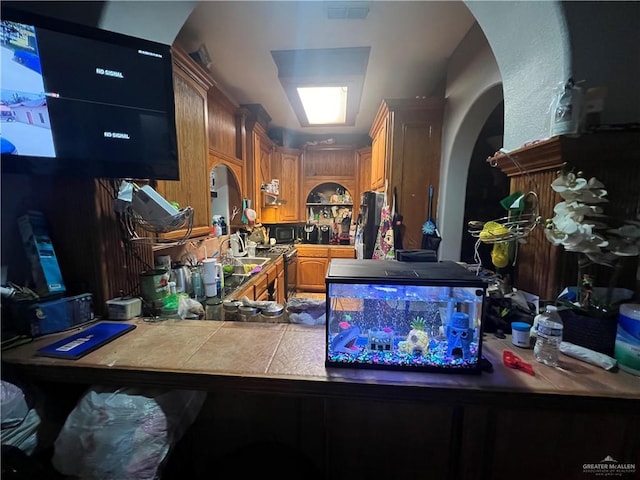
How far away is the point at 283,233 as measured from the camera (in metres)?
4.46

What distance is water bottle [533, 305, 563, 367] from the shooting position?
2.69 ft

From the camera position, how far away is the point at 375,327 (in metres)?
0.84

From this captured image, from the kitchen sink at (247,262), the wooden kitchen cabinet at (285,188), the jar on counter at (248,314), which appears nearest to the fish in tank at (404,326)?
the jar on counter at (248,314)

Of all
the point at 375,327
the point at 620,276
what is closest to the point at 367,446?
the point at 375,327

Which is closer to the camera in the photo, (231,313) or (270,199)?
(231,313)

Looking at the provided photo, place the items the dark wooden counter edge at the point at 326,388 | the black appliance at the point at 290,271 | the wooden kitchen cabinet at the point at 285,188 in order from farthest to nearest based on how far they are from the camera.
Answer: the wooden kitchen cabinet at the point at 285,188 < the black appliance at the point at 290,271 < the dark wooden counter edge at the point at 326,388

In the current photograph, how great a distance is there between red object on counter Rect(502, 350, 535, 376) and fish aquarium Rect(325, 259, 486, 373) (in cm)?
13

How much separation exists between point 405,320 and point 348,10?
6.11 feet

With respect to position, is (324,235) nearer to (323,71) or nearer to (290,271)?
(290,271)

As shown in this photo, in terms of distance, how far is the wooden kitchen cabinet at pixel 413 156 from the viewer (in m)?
2.50

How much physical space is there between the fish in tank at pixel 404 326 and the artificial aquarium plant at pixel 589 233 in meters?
0.38

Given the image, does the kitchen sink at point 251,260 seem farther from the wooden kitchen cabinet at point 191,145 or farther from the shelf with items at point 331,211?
the shelf with items at point 331,211

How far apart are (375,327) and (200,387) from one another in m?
0.58

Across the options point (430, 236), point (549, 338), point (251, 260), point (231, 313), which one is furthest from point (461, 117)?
point (251, 260)
